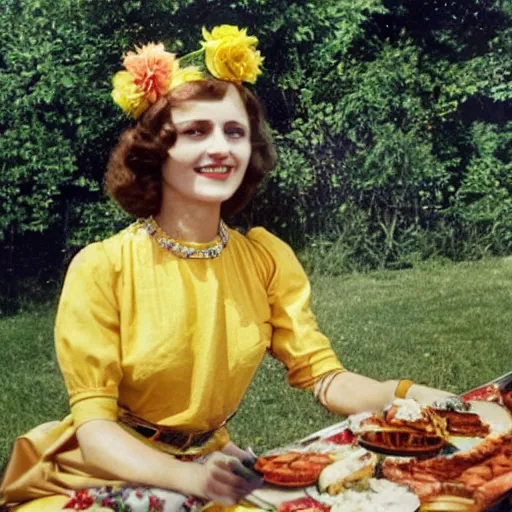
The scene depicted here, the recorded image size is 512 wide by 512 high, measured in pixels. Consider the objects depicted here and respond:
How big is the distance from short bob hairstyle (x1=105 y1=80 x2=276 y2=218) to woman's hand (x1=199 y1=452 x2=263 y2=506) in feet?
1.38

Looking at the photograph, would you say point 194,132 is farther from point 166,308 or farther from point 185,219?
point 166,308

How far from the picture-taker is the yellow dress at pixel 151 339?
1556mm

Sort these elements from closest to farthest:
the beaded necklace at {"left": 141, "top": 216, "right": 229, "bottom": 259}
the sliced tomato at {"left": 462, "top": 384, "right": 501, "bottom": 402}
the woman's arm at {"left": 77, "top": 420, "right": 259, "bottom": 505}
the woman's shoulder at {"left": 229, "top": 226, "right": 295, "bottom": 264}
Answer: the woman's arm at {"left": 77, "top": 420, "right": 259, "bottom": 505} → the beaded necklace at {"left": 141, "top": 216, "right": 229, "bottom": 259} → the woman's shoulder at {"left": 229, "top": 226, "right": 295, "bottom": 264} → the sliced tomato at {"left": 462, "top": 384, "right": 501, "bottom": 402}

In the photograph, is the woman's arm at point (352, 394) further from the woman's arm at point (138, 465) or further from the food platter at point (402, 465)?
the woman's arm at point (138, 465)

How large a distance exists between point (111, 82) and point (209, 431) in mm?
633

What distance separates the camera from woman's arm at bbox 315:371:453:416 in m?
1.81

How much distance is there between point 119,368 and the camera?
1573mm

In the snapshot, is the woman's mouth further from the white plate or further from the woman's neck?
the white plate

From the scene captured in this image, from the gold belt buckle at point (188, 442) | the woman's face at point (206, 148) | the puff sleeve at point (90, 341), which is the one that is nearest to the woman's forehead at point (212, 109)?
the woman's face at point (206, 148)

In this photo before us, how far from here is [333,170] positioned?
212cm

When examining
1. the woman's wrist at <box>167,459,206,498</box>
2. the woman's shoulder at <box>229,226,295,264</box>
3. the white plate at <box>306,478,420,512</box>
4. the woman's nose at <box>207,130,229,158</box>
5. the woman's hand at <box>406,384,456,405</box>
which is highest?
the woman's nose at <box>207,130,229,158</box>

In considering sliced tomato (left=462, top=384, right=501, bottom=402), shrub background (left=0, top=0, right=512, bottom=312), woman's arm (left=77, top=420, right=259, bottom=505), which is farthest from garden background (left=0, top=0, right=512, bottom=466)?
woman's arm (left=77, top=420, right=259, bottom=505)

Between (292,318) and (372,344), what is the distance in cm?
45

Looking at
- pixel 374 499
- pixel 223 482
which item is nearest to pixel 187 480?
pixel 223 482
